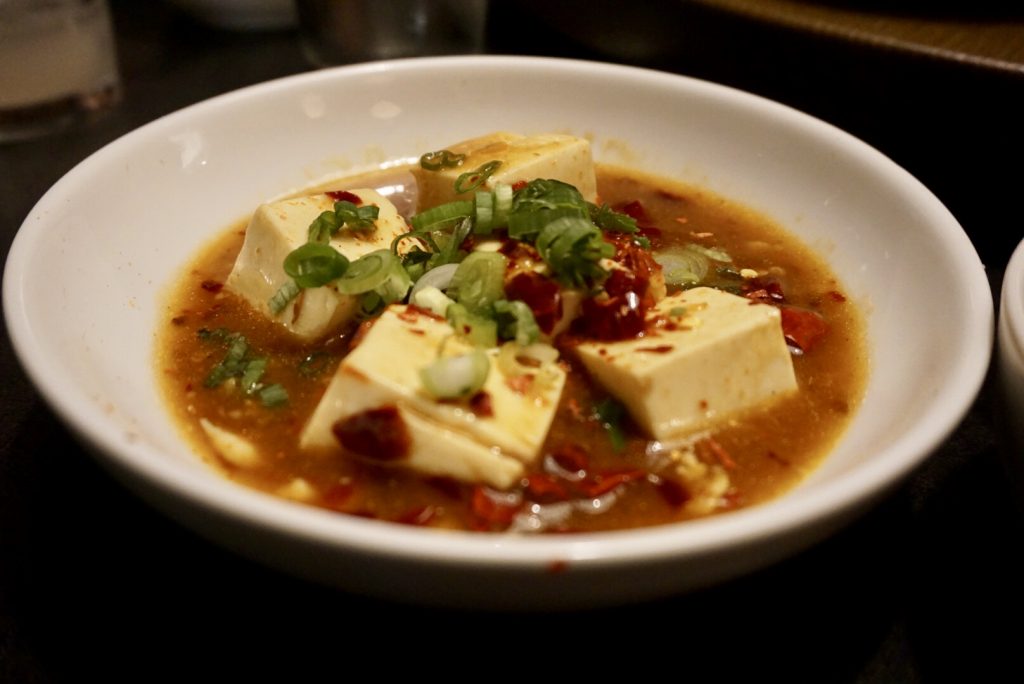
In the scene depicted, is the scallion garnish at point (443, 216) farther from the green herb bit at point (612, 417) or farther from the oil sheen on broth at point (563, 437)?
the green herb bit at point (612, 417)

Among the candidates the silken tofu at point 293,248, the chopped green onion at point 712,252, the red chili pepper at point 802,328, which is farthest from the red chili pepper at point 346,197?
the red chili pepper at point 802,328

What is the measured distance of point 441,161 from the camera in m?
2.85

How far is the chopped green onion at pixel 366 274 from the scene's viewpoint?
91.6 inches

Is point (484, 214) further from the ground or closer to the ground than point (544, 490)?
further from the ground

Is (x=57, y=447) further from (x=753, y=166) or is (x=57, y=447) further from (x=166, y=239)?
(x=753, y=166)

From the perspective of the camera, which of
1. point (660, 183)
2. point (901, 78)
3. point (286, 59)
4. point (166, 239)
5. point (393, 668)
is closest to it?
point (393, 668)

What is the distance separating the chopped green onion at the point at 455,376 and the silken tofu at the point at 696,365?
333 mm

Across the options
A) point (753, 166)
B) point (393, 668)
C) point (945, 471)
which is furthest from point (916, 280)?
point (393, 668)

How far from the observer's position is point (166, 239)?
2768 millimetres

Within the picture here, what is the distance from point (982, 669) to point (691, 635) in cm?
Result: 57

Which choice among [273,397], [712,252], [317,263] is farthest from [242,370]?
[712,252]

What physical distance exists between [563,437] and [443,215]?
0.83 m

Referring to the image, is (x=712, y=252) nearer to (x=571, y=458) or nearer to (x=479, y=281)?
(x=479, y=281)

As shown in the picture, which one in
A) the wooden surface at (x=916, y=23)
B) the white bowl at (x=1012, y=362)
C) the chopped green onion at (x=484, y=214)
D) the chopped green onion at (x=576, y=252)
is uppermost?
the wooden surface at (x=916, y=23)
